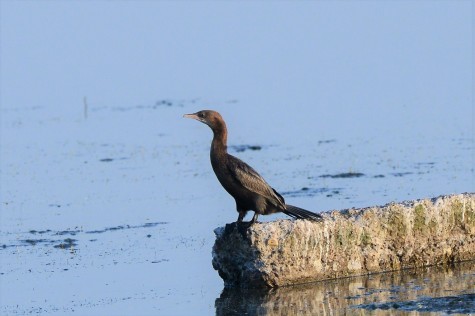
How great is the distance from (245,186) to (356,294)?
5.43 ft

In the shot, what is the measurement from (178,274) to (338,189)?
19.5 feet

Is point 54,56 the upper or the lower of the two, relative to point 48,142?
upper

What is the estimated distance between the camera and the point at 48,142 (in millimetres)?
28391

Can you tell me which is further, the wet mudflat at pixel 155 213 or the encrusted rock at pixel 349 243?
the encrusted rock at pixel 349 243

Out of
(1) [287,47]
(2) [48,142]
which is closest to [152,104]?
(2) [48,142]

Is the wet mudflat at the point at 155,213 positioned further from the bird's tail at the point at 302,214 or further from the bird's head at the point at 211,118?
the bird's head at the point at 211,118

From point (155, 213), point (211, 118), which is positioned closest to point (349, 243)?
point (211, 118)

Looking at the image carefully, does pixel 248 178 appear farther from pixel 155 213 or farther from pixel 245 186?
pixel 155 213

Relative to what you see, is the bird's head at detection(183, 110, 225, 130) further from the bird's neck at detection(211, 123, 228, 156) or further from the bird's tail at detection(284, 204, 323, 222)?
the bird's tail at detection(284, 204, 323, 222)

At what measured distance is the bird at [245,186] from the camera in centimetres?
1366

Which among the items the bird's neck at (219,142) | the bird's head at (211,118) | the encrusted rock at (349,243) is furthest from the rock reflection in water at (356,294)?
the bird's head at (211,118)

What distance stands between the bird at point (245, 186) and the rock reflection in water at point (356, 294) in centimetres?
77

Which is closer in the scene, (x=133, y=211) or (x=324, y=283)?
(x=324, y=283)

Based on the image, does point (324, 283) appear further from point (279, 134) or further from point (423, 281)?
point (279, 134)
